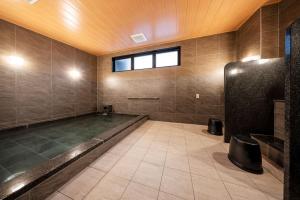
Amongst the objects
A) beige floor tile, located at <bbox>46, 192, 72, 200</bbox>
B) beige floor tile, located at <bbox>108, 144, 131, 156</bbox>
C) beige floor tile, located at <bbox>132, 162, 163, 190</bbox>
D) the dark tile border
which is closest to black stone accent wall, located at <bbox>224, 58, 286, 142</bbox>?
beige floor tile, located at <bbox>132, 162, 163, 190</bbox>

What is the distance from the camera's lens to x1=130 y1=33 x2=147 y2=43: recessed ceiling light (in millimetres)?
3775

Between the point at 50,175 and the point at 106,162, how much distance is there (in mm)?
720

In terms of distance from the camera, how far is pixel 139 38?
3971 millimetres

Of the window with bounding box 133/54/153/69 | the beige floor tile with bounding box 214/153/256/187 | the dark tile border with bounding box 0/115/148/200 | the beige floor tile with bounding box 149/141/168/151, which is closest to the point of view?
the dark tile border with bounding box 0/115/148/200

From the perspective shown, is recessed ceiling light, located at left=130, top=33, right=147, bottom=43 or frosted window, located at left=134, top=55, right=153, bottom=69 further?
frosted window, located at left=134, top=55, right=153, bottom=69

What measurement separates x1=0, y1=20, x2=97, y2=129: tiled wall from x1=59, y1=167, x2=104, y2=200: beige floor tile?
3237mm

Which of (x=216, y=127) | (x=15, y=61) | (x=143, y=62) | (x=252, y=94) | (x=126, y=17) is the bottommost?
(x=216, y=127)

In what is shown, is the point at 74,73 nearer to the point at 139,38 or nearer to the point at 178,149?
the point at 139,38

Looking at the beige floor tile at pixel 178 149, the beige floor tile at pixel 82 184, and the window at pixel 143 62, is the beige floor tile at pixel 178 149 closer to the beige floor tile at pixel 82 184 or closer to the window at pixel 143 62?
the beige floor tile at pixel 82 184

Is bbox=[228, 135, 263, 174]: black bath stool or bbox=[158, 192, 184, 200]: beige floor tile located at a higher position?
bbox=[228, 135, 263, 174]: black bath stool

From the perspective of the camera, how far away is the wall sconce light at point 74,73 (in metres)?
4.56

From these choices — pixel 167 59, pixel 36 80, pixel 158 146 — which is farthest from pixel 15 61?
pixel 167 59

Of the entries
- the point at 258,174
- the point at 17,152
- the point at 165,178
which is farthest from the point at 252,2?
the point at 17,152

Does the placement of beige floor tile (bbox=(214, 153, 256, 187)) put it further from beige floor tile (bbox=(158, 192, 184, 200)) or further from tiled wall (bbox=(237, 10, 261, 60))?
tiled wall (bbox=(237, 10, 261, 60))
